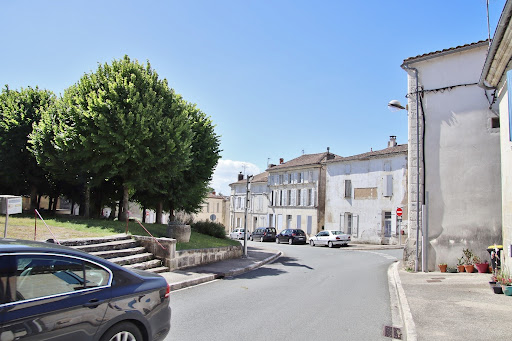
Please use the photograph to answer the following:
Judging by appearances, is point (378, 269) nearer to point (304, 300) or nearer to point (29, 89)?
point (304, 300)

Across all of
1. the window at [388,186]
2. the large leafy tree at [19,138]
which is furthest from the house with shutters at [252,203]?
the large leafy tree at [19,138]

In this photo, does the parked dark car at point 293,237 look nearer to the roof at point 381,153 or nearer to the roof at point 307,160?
the roof at point 381,153

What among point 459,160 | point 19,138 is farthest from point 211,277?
point 19,138

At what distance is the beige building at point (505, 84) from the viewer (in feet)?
26.9

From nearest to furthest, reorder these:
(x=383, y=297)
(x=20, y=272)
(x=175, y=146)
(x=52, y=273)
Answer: (x=20, y=272) → (x=52, y=273) → (x=383, y=297) → (x=175, y=146)

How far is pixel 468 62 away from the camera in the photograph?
1320 cm

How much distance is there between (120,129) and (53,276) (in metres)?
12.7

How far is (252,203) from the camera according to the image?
51.0 meters

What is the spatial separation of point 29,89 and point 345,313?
21423mm

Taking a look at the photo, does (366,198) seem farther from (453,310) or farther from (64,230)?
(453,310)

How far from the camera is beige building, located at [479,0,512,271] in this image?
26.9 feet

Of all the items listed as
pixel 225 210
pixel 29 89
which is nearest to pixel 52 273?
pixel 29 89

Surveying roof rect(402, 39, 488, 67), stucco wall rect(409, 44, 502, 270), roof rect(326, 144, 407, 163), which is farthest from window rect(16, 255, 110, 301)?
roof rect(326, 144, 407, 163)

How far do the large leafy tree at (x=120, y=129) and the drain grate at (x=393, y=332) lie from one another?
11984 mm
